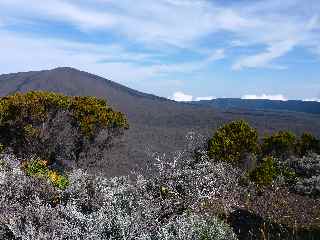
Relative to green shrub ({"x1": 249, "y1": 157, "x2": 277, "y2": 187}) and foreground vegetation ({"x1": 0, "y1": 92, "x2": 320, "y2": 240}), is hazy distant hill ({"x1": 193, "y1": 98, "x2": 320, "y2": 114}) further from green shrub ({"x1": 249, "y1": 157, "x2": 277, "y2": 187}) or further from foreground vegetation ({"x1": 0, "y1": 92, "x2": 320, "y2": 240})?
green shrub ({"x1": 249, "y1": 157, "x2": 277, "y2": 187})

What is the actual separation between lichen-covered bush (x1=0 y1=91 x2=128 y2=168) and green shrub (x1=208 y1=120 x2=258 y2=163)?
312 cm

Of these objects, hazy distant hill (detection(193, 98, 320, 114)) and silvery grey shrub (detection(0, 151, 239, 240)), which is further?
hazy distant hill (detection(193, 98, 320, 114))

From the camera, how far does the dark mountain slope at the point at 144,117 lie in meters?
28.5

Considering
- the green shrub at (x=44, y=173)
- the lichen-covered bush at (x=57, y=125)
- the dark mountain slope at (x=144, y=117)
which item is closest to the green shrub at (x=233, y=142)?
the dark mountain slope at (x=144, y=117)

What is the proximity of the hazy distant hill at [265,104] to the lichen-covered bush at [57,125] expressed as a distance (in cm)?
13136

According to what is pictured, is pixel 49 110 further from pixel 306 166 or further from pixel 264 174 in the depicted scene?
pixel 306 166

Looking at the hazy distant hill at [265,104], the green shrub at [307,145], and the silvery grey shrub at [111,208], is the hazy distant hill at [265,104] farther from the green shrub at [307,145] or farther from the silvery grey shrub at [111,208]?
the silvery grey shrub at [111,208]

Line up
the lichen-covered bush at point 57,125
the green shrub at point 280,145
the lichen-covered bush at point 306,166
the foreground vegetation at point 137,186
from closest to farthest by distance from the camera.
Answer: the foreground vegetation at point 137,186 → the lichen-covered bush at point 57,125 → the lichen-covered bush at point 306,166 → the green shrub at point 280,145

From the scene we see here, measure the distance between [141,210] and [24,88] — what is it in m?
93.8

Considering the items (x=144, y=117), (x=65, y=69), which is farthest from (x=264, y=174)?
(x=65, y=69)

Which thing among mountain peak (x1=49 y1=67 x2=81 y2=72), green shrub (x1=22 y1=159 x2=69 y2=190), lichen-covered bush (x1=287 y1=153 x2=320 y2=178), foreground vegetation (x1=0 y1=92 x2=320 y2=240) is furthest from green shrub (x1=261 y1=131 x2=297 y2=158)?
mountain peak (x1=49 y1=67 x2=81 y2=72)

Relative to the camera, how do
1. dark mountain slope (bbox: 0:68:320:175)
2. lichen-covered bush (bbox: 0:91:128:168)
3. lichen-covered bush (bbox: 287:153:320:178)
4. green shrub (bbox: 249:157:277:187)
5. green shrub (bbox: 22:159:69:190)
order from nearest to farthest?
green shrub (bbox: 22:159:69:190) < green shrub (bbox: 249:157:277:187) < lichen-covered bush (bbox: 0:91:128:168) < lichen-covered bush (bbox: 287:153:320:178) < dark mountain slope (bbox: 0:68:320:175)

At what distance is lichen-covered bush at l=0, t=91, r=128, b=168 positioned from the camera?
16531 millimetres

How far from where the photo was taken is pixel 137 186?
753 cm
